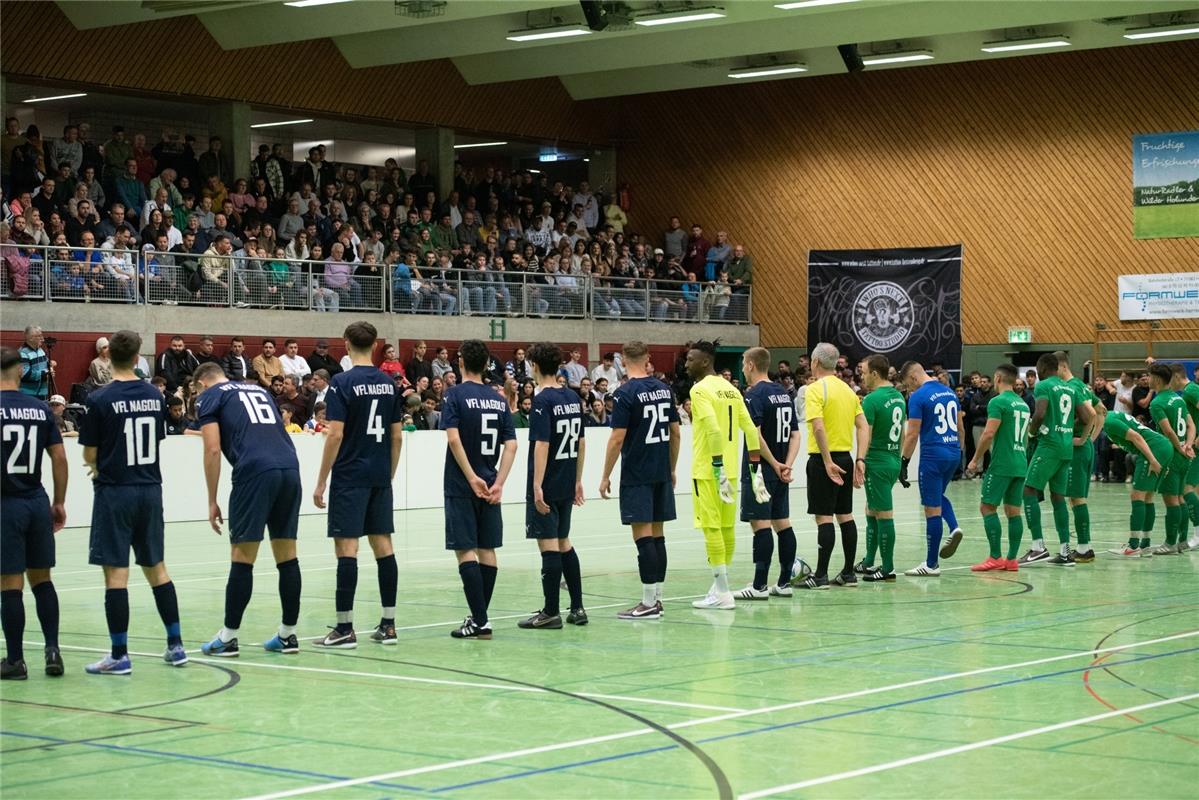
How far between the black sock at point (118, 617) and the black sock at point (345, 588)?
1.51 meters

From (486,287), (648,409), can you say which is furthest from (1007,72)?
(648,409)

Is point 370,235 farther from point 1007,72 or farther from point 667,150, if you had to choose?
point 1007,72

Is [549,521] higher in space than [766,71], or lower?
lower

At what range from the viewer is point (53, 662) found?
30.6ft

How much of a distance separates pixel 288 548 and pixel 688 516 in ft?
42.5

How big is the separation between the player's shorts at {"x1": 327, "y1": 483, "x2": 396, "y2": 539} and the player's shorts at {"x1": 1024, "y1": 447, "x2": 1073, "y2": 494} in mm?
7443

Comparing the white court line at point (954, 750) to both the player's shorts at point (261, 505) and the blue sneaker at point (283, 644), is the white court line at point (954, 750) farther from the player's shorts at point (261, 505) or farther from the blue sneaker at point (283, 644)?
the blue sneaker at point (283, 644)

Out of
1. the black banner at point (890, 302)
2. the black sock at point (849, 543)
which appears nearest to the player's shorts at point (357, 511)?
the black sock at point (849, 543)

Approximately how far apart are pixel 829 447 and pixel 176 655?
6.27m

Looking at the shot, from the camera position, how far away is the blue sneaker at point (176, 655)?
9695 mm

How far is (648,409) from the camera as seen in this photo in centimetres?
1184

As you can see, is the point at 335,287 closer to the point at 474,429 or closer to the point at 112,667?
the point at 474,429

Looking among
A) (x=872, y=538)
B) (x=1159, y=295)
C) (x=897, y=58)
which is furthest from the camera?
(x=1159, y=295)

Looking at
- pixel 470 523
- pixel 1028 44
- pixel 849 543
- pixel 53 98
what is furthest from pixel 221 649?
pixel 1028 44
